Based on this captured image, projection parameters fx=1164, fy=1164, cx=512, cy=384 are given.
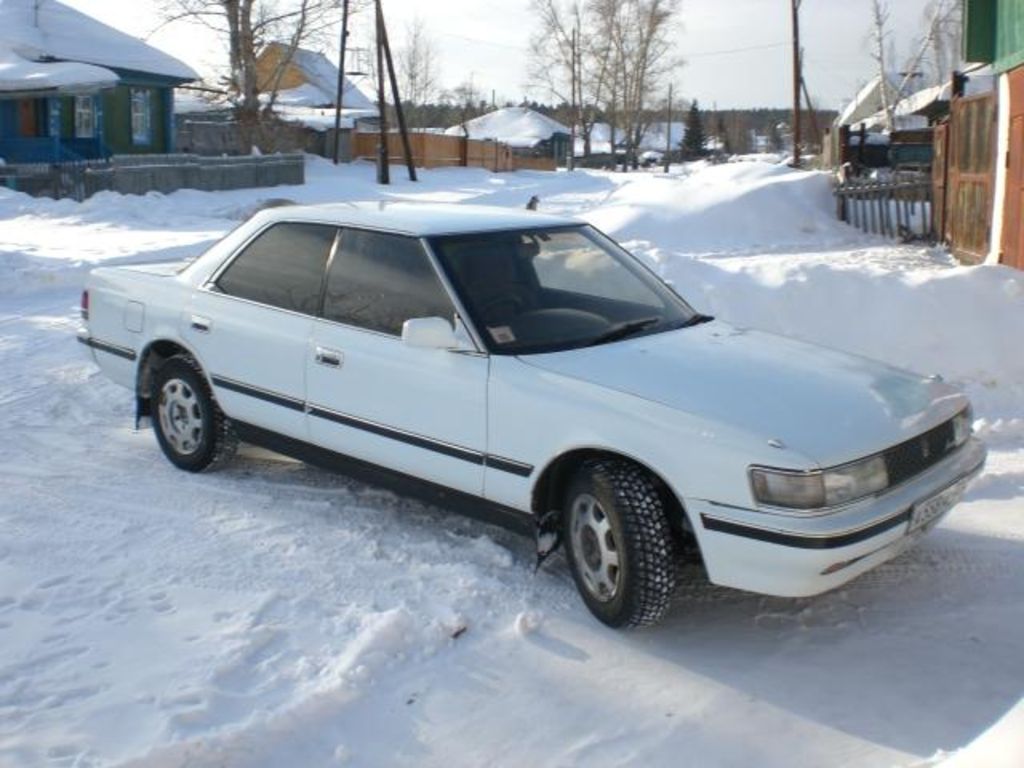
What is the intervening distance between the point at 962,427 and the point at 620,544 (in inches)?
59.2

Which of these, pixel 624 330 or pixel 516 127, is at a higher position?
pixel 516 127

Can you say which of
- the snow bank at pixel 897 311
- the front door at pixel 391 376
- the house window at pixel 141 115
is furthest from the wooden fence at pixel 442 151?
the front door at pixel 391 376

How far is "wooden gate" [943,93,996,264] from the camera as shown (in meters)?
13.1

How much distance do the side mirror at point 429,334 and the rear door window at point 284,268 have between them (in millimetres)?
872

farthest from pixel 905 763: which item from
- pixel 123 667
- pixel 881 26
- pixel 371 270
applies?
pixel 881 26

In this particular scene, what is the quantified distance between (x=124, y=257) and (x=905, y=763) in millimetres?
13545

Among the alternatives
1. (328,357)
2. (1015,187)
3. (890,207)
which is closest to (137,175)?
(890,207)

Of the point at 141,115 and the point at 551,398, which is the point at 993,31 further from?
the point at 141,115

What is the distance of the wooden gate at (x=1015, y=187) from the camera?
1136 cm

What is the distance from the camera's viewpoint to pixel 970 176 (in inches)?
548

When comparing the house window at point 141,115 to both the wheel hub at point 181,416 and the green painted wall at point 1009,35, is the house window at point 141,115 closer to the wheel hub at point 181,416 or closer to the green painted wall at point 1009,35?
the green painted wall at point 1009,35

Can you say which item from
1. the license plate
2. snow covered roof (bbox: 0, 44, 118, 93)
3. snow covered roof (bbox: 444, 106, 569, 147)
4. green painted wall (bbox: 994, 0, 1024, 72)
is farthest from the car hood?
snow covered roof (bbox: 444, 106, 569, 147)

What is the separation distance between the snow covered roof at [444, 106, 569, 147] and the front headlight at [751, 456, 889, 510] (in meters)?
85.9

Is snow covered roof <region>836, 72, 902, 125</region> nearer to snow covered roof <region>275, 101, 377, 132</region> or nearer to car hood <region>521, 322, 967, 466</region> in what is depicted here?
snow covered roof <region>275, 101, 377, 132</region>
